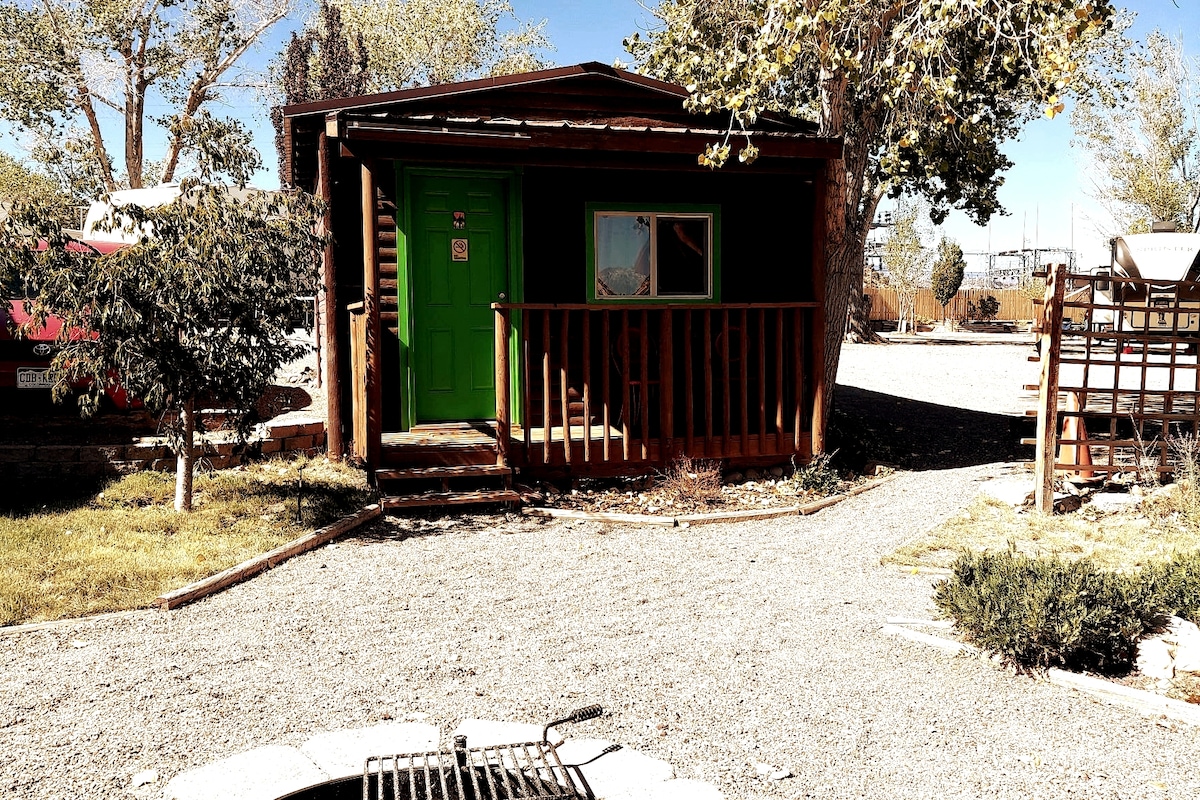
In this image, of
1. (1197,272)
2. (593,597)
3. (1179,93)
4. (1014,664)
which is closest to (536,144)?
(593,597)

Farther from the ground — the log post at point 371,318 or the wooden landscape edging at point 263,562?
the log post at point 371,318

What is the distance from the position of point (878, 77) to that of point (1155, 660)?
7099 millimetres

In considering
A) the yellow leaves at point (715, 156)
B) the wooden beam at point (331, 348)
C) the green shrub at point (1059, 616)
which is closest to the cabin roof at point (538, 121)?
the yellow leaves at point (715, 156)

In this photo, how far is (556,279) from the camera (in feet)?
30.5

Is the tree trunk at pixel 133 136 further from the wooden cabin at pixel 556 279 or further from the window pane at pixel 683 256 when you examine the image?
the window pane at pixel 683 256

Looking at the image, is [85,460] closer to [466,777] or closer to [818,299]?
[466,777]

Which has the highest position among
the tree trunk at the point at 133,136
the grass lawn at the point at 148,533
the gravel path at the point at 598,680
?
the tree trunk at the point at 133,136

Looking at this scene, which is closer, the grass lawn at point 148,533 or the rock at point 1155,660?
the rock at point 1155,660

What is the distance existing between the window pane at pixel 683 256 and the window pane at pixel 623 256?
160 mm

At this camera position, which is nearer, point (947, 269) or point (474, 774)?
point (474, 774)

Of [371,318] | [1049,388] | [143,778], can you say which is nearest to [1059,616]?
[1049,388]

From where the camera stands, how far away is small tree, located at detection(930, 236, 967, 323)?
121 ft

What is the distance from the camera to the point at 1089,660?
441 centimetres

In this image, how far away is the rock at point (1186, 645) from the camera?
14.1ft
